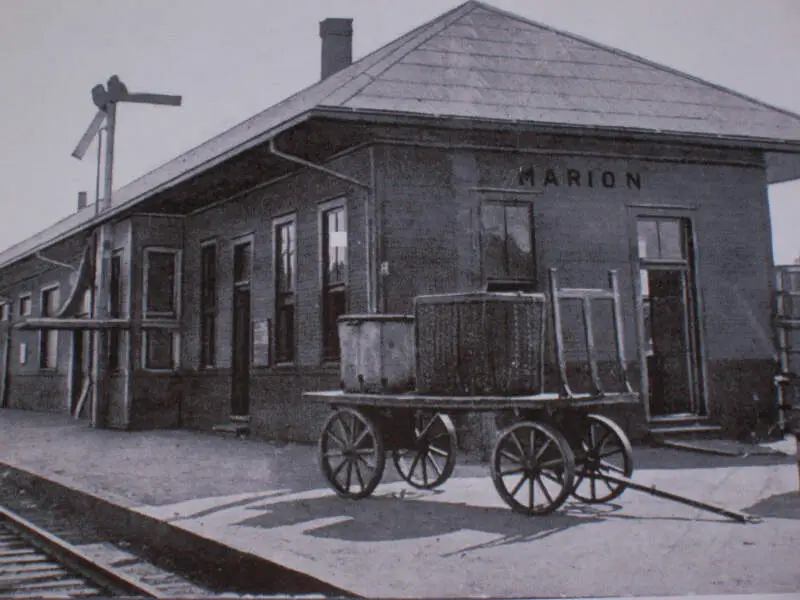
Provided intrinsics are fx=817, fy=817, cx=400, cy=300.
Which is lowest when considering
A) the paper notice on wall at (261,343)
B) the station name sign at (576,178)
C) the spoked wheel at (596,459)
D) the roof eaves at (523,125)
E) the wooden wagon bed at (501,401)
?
the spoked wheel at (596,459)

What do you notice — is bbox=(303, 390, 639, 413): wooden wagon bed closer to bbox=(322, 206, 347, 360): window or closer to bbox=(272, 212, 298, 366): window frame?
bbox=(322, 206, 347, 360): window

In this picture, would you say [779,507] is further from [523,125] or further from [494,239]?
[523,125]

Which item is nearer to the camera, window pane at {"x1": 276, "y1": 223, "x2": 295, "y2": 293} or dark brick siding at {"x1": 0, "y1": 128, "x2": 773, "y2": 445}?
dark brick siding at {"x1": 0, "y1": 128, "x2": 773, "y2": 445}

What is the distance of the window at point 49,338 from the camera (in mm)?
22484

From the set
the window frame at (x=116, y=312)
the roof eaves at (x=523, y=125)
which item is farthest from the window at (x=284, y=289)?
the window frame at (x=116, y=312)

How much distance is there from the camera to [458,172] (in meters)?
11.0

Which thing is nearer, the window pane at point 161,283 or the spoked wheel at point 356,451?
the spoked wheel at point 356,451

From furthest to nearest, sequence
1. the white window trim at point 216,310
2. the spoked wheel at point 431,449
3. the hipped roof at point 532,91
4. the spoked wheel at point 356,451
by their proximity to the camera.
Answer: the white window trim at point 216,310
the hipped roof at point 532,91
the spoked wheel at point 431,449
the spoked wheel at point 356,451

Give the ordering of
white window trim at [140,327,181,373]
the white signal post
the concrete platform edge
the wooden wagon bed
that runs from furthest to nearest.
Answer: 1. white window trim at [140,327,181,373]
2. the white signal post
3. the wooden wagon bed
4. the concrete platform edge

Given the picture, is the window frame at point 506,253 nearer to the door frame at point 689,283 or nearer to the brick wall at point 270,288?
the door frame at point 689,283

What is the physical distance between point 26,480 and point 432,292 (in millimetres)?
5426

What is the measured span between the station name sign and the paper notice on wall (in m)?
4.80

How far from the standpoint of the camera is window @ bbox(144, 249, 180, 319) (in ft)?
52.5

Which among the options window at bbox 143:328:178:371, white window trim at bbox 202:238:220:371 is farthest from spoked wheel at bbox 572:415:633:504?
window at bbox 143:328:178:371
